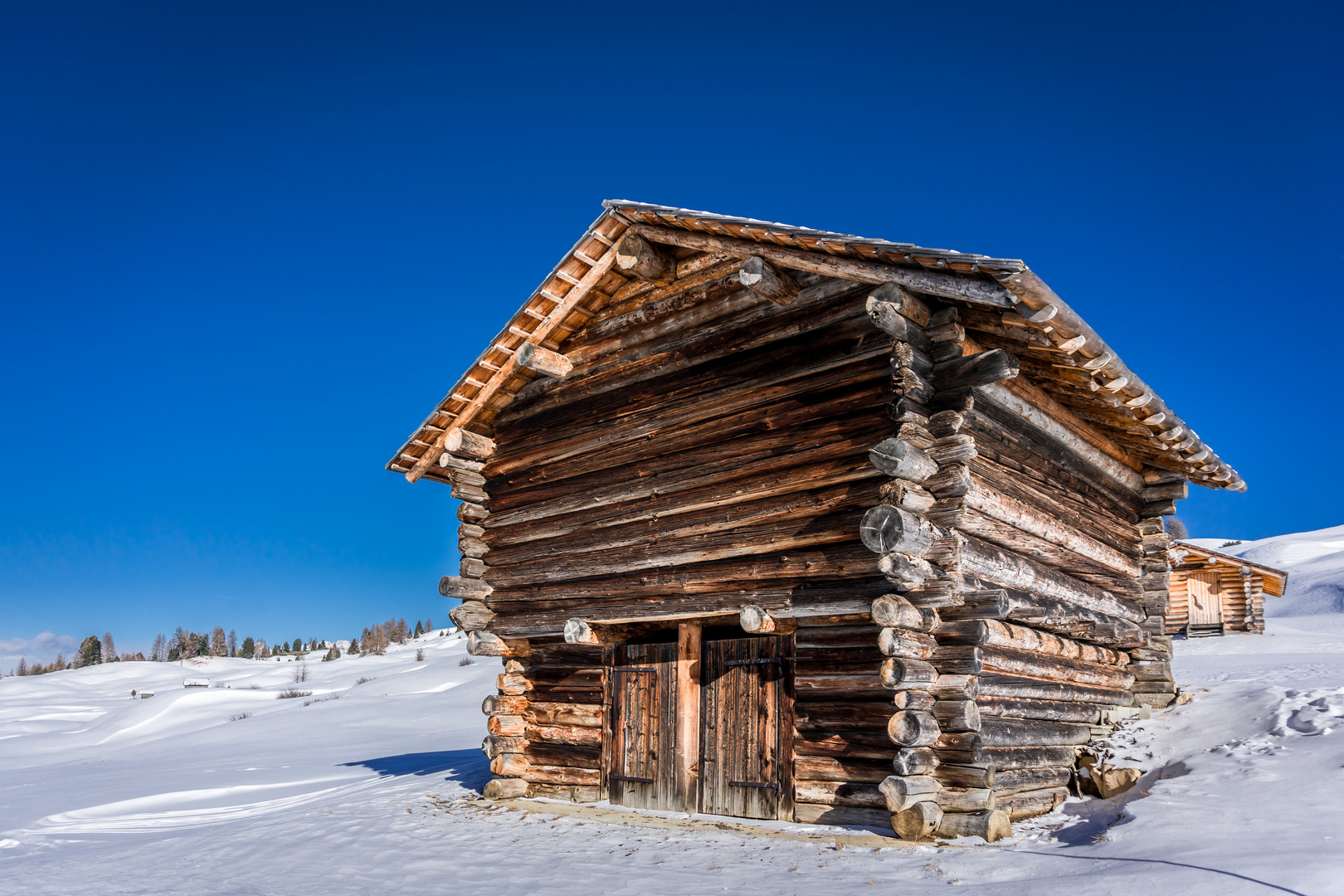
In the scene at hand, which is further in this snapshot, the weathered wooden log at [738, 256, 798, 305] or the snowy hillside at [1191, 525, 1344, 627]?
the snowy hillside at [1191, 525, 1344, 627]

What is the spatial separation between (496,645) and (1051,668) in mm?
7030

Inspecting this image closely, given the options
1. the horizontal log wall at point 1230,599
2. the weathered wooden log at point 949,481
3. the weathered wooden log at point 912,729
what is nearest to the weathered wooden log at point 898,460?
the weathered wooden log at point 949,481

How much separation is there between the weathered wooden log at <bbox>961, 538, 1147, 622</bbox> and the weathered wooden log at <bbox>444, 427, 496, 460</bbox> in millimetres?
6934

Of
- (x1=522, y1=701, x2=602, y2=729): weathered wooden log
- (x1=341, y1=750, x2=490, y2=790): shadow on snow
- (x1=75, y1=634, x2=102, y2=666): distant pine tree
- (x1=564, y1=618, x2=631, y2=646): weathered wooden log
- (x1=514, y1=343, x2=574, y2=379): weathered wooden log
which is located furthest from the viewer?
(x1=75, y1=634, x2=102, y2=666): distant pine tree

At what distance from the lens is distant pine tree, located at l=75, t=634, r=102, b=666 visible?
7605 cm

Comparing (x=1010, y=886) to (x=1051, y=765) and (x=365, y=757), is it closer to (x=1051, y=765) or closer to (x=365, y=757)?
(x=1051, y=765)

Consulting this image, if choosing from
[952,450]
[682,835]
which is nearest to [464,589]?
[682,835]

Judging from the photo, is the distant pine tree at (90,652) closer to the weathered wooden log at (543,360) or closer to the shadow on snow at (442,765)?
the shadow on snow at (442,765)

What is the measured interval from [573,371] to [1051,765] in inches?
→ 289

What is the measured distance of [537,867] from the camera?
27.0ft

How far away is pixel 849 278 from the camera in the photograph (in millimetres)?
8836

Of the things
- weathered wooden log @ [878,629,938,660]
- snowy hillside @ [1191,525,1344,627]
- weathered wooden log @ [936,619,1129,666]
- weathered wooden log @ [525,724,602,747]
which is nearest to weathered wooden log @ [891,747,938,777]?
weathered wooden log @ [878,629,938,660]

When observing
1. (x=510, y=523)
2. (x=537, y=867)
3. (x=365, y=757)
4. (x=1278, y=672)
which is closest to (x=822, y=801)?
(x=537, y=867)

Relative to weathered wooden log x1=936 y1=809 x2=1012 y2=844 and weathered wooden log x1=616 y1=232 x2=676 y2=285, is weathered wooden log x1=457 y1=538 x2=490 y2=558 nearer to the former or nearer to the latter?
weathered wooden log x1=616 y1=232 x2=676 y2=285
